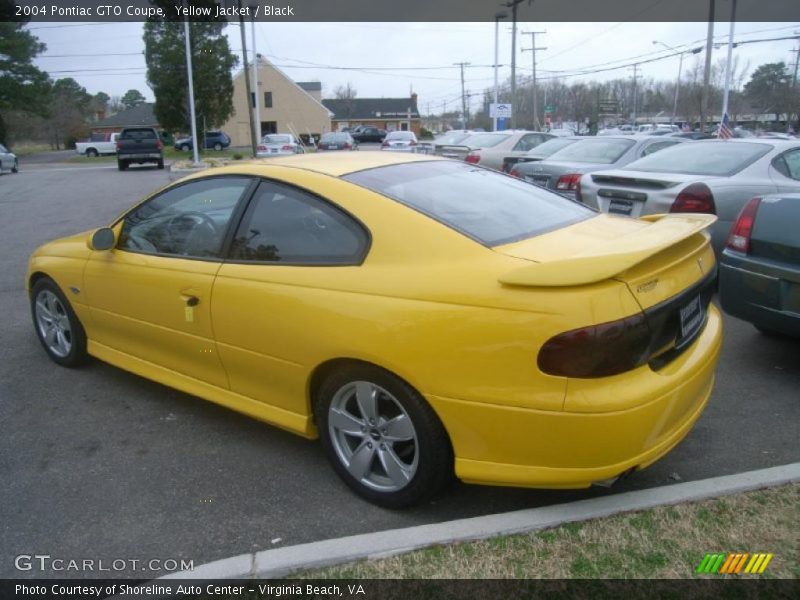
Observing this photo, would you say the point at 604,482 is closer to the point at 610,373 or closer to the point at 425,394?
the point at 610,373

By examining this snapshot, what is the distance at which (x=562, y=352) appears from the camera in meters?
2.31

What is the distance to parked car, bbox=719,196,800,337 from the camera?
395 centimetres

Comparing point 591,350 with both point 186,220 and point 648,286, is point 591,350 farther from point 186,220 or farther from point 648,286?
point 186,220

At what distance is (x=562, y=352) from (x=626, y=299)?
0.31 meters

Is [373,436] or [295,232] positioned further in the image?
[295,232]

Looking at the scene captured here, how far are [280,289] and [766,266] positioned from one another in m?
3.04

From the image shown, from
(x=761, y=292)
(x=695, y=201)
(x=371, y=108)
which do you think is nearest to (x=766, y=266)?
(x=761, y=292)

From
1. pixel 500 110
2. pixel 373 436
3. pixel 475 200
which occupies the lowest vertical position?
pixel 373 436

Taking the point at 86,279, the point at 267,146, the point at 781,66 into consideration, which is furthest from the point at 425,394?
the point at 781,66

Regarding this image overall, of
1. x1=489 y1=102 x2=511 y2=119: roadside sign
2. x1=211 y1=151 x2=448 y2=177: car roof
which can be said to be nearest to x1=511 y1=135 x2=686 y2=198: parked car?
x1=211 y1=151 x2=448 y2=177: car roof

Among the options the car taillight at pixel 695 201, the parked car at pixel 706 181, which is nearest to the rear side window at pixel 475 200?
the car taillight at pixel 695 201

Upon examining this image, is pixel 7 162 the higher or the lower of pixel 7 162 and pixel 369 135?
the lower

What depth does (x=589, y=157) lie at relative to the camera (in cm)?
944

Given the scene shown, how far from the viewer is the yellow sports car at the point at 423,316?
237 cm
